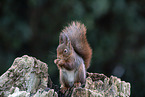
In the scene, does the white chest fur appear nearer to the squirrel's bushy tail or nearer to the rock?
the squirrel's bushy tail

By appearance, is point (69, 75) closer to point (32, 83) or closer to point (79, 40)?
point (79, 40)

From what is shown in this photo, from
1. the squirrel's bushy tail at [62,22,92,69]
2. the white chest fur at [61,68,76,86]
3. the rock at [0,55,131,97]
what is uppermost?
the squirrel's bushy tail at [62,22,92,69]

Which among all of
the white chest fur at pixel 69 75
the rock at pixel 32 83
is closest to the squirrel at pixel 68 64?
the white chest fur at pixel 69 75

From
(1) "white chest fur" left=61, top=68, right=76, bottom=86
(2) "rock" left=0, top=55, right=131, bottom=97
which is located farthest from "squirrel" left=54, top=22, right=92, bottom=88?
(2) "rock" left=0, top=55, right=131, bottom=97

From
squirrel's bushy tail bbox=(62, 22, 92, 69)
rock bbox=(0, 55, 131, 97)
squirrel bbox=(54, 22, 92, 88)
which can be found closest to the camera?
rock bbox=(0, 55, 131, 97)

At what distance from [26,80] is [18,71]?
2.9 inches

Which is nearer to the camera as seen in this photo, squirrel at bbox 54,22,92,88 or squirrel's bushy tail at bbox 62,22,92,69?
squirrel at bbox 54,22,92,88

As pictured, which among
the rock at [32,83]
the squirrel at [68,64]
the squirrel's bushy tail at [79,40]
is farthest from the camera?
the squirrel's bushy tail at [79,40]

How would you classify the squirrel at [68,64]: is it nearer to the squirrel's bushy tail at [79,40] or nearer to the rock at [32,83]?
the squirrel's bushy tail at [79,40]

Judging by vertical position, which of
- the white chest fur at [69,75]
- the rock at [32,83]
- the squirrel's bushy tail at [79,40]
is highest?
the squirrel's bushy tail at [79,40]

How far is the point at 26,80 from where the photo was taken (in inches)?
61.7

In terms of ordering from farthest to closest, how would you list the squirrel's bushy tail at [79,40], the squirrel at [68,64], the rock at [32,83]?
the squirrel's bushy tail at [79,40], the squirrel at [68,64], the rock at [32,83]

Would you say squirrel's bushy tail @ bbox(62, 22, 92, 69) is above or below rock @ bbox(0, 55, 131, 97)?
above

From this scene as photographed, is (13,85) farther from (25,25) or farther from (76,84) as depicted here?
(25,25)
